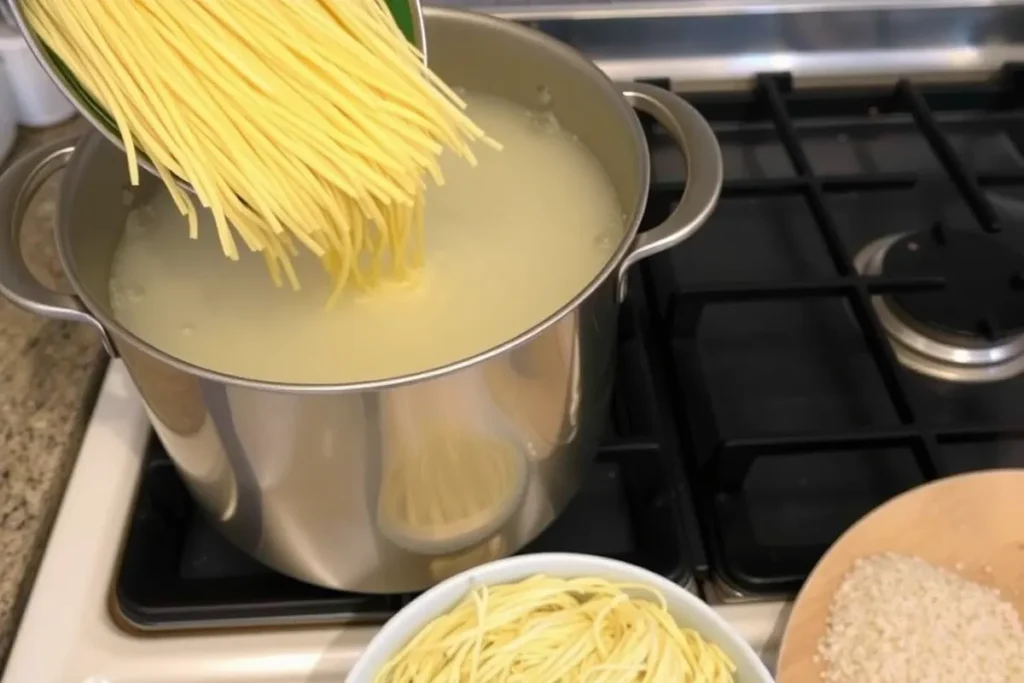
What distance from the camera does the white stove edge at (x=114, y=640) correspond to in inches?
22.6

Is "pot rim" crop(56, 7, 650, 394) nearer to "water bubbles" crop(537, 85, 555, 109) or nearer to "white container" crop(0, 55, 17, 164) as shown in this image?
"water bubbles" crop(537, 85, 555, 109)

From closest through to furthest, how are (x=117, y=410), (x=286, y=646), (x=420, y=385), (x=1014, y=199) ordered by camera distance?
(x=420, y=385) → (x=286, y=646) → (x=117, y=410) → (x=1014, y=199)

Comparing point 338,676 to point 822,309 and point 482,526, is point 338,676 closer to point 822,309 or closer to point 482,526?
point 482,526

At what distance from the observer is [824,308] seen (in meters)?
0.78

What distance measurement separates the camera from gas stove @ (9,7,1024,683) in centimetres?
60

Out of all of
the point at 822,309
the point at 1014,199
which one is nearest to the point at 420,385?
the point at 822,309

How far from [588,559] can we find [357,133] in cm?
26

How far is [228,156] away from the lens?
54 cm

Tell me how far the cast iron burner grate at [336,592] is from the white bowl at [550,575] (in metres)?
0.08

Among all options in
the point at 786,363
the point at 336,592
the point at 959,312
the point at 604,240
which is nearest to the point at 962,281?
the point at 959,312

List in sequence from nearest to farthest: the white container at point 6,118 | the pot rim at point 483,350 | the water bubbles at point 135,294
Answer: the pot rim at point 483,350 < the water bubbles at point 135,294 < the white container at point 6,118

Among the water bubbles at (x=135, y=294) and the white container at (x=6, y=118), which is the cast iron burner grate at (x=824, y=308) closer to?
the water bubbles at (x=135, y=294)

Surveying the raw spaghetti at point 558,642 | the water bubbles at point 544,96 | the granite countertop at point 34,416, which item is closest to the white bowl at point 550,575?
the raw spaghetti at point 558,642

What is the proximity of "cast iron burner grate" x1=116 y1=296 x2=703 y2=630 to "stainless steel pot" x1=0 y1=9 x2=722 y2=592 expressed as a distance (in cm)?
2
